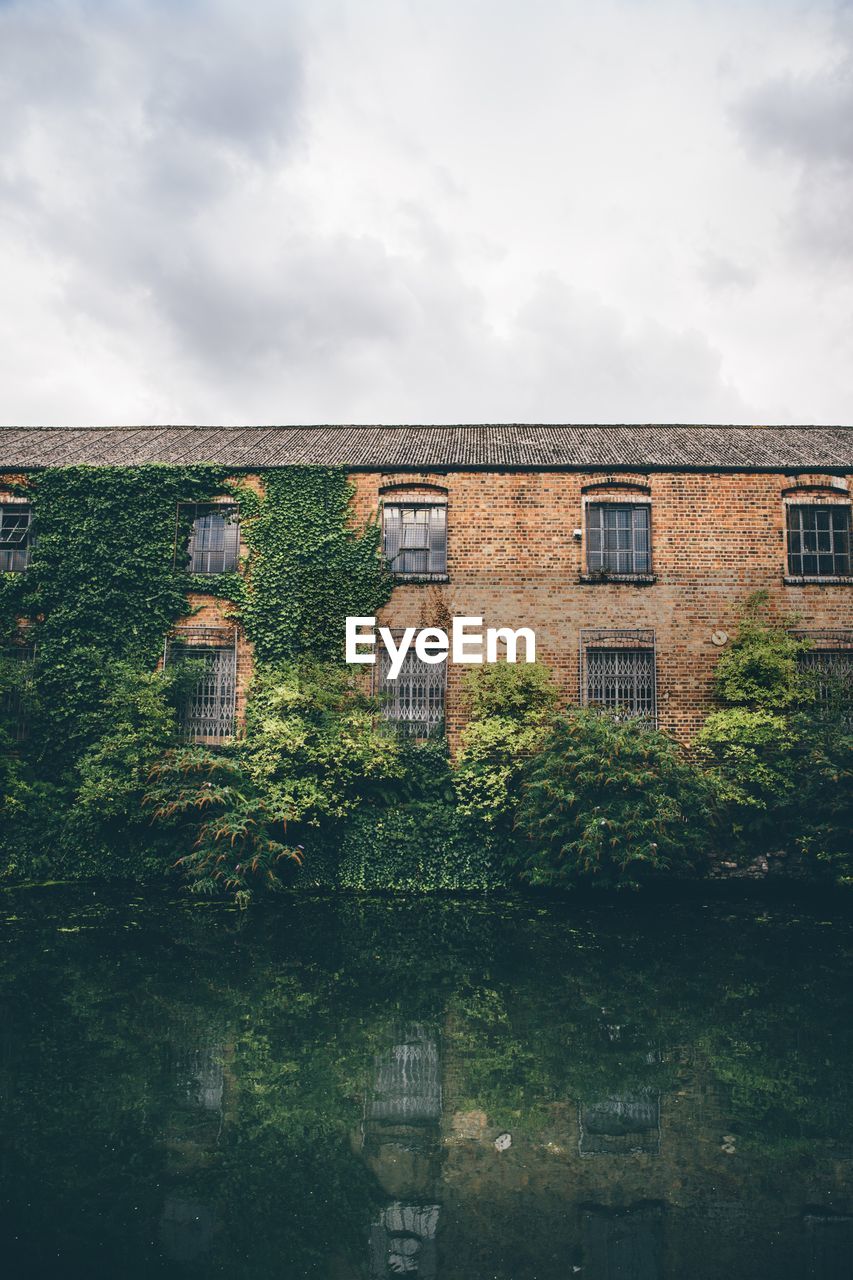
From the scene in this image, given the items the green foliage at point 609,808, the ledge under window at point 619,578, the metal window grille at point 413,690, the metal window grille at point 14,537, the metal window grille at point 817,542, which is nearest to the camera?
the green foliage at point 609,808

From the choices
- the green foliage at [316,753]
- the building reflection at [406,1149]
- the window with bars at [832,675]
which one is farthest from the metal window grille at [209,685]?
the window with bars at [832,675]

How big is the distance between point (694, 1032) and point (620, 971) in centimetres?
156

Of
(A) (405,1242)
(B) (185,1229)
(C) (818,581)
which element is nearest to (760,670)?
(C) (818,581)

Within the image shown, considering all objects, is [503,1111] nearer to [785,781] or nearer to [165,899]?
[165,899]

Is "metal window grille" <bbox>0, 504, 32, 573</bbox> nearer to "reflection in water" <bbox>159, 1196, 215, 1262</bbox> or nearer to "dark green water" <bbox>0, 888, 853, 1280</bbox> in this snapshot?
"dark green water" <bbox>0, 888, 853, 1280</bbox>

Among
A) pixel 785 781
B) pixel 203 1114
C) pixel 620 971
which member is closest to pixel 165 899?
pixel 203 1114

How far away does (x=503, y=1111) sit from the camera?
17.6 ft

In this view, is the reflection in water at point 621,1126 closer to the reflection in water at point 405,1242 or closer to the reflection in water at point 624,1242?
the reflection in water at point 624,1242

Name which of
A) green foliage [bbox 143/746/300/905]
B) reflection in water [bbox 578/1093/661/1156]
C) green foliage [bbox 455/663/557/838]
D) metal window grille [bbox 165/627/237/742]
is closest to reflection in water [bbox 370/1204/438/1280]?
reflection in water [bbox 578/1093/661/1156]

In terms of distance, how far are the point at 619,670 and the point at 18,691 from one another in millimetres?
11859

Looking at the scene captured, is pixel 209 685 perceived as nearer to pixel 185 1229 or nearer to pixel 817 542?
pixel 185 1229

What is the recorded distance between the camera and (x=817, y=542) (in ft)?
46.6
